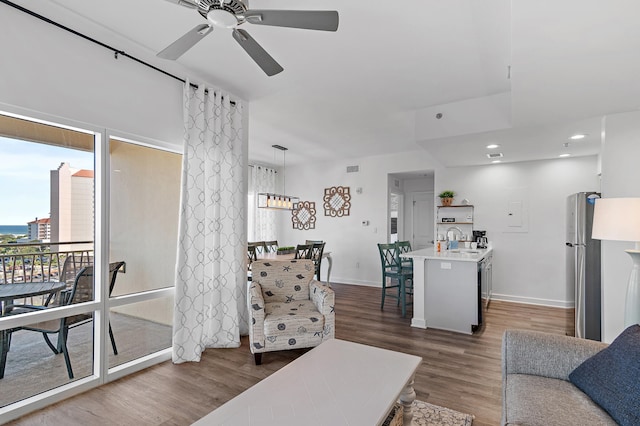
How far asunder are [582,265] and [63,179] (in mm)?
4967

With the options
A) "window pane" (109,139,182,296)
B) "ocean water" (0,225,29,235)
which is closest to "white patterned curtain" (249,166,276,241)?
"window pane" (109,139,182,296)

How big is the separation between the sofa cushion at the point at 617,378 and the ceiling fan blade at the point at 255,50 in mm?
2434

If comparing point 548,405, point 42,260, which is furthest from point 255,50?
point 548,405

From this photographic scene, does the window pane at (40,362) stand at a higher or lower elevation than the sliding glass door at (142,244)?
lower

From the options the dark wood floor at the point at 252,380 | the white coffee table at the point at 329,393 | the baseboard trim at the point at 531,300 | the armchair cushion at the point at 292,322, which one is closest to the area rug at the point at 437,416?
the dark wood floor at the point at 252,380

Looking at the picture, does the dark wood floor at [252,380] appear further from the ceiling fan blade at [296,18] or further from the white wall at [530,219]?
the ceiling fan blade at [296,18]

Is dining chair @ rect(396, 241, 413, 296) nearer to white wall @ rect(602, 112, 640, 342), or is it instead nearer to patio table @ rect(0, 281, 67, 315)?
white wall @ rect(602, 112, 640, 342)

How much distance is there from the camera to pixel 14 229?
2.28 meters

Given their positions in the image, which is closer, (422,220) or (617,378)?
(617,378)

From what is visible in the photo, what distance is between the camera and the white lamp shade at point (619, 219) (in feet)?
6.83

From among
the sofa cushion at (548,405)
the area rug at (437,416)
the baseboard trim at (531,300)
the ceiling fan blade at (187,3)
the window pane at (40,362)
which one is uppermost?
the ceiling fan blade at (187,3)

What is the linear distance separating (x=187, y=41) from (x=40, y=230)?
1.81m

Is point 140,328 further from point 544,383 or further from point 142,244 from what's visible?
point 544,383

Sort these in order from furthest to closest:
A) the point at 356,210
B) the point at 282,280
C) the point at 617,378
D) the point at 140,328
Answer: the point at 356,210 < the point at 282,280 < the point at 140,328 < the point at 617,378
